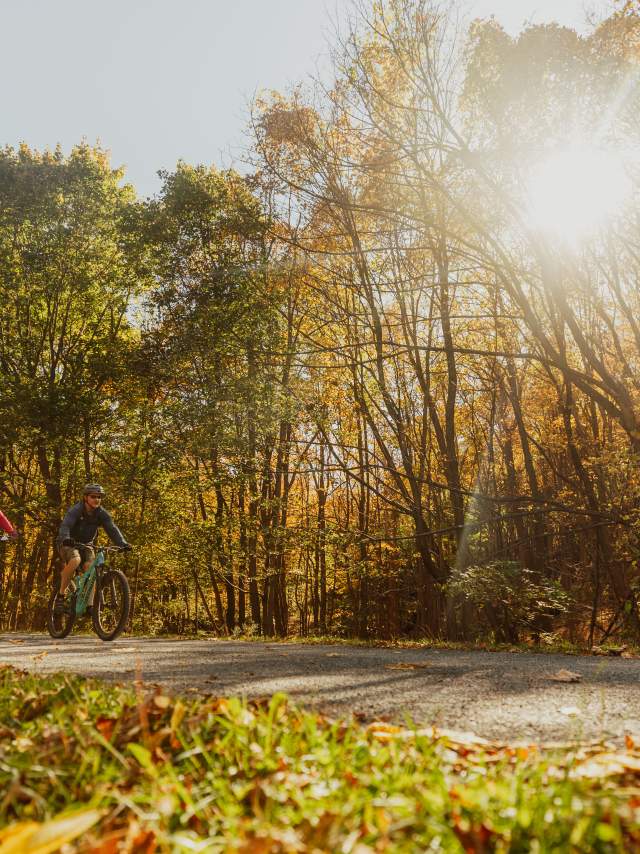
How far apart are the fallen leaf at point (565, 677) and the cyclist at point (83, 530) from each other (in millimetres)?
6660

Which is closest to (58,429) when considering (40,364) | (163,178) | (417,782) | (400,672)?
(40,364)

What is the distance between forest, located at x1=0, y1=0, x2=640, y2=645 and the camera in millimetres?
9641

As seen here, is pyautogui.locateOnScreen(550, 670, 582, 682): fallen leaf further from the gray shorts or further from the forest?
the gray shorts

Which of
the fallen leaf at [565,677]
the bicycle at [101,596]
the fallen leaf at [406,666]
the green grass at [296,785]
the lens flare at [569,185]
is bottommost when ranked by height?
the green grass at [296,785]

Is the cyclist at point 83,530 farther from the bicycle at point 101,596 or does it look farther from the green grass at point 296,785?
the green grass at point 296,785

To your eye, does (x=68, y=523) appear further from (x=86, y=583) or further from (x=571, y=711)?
(x=571, y=711)

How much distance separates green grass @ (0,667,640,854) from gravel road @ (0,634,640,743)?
1.81 feet

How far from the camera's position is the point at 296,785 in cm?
206

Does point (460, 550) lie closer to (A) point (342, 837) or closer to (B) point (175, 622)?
(A) point (342, 837)

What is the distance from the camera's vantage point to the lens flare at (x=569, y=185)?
946 cm

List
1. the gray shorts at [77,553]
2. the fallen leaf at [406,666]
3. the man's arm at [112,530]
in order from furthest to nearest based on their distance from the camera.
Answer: the gray shorts at [77,553]
the man's arm at [112,530]
the fallen leaf at [406,666]

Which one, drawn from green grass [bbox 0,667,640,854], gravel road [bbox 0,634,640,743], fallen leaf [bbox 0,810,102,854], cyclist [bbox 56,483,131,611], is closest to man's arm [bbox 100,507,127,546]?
cyclist [bbox 56,483,131,611]

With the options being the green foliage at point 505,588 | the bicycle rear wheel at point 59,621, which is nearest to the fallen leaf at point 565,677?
the green foliage at point 505,588

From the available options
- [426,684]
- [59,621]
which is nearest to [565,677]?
[426,684]
